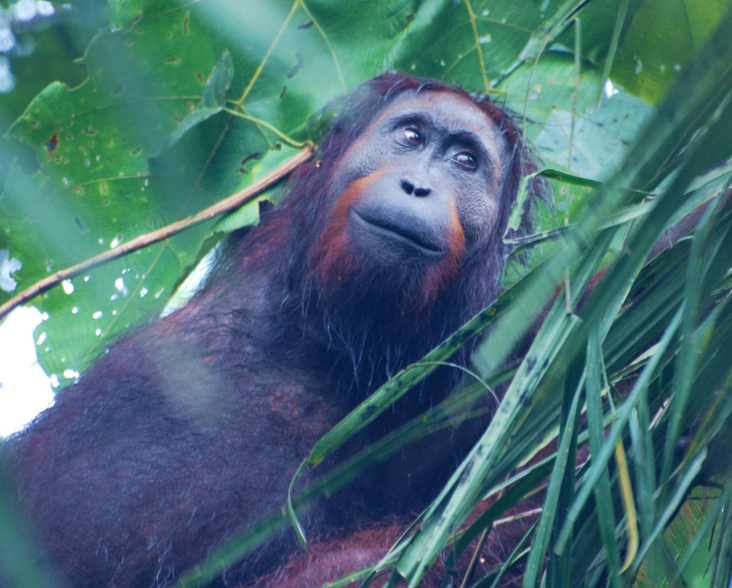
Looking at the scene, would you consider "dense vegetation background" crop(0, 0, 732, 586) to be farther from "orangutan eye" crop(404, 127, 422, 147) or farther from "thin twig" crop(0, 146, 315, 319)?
"orangutan eye" crop(404, 127, 422, 147)

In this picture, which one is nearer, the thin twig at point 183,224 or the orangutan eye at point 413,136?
the orangutan eye at point 413,136

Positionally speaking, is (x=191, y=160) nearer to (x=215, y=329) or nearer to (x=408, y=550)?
(x=215, y=329)

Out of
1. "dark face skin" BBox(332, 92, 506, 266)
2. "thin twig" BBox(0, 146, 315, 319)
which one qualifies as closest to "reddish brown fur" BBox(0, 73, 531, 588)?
"dark face skin" BBox(332, 92, 506, 266)

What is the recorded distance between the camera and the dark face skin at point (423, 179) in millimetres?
2225

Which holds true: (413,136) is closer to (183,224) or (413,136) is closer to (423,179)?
(423,179)

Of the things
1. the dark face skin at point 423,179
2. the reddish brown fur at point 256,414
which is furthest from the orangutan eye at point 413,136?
the reddish brown fur at point 256,414

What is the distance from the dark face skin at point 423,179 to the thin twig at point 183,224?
0.42 meters

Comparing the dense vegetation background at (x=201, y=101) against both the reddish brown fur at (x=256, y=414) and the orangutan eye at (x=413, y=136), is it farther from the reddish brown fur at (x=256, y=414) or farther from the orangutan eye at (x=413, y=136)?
the orangutan eye at (x=413, y=136)

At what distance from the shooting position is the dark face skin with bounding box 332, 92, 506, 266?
7.30ft

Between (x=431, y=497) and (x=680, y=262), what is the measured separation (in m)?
1.38

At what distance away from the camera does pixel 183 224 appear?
2990 millimetres

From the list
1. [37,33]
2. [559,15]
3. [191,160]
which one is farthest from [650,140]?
[37,33]

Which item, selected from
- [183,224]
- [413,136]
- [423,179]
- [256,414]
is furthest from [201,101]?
[256,414]

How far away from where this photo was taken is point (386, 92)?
2.88m
